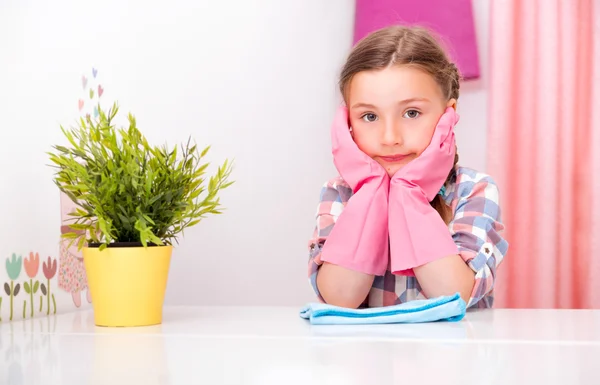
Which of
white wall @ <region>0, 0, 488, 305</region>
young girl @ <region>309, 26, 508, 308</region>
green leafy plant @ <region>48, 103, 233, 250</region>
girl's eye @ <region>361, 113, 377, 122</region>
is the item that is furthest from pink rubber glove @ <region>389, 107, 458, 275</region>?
white wall @ <region>0, 0, 488, 305</region>

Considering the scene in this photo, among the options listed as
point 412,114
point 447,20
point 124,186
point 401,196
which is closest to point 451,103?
point 412,114

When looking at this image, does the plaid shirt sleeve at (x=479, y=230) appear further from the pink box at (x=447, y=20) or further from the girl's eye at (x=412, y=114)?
the pink box at (x=447, y=20)

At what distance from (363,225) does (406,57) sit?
31 cm

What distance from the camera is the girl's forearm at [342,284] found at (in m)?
1.05

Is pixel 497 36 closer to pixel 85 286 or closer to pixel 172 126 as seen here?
pixel 172 126

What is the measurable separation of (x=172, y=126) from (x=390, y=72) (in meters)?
0.46

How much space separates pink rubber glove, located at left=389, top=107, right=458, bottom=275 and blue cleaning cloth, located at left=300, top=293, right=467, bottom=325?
0.21 m

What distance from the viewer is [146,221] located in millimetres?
812

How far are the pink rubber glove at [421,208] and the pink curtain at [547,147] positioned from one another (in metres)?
0.78

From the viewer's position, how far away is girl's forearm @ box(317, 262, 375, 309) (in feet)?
3.44

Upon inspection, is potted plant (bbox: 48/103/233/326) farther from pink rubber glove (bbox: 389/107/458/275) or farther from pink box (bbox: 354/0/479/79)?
pink box (bbox: 354/0/479/79)

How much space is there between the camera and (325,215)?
1.19 m

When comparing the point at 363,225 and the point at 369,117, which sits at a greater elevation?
the point at 369,117

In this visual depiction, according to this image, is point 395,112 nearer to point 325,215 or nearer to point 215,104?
point 325,215
